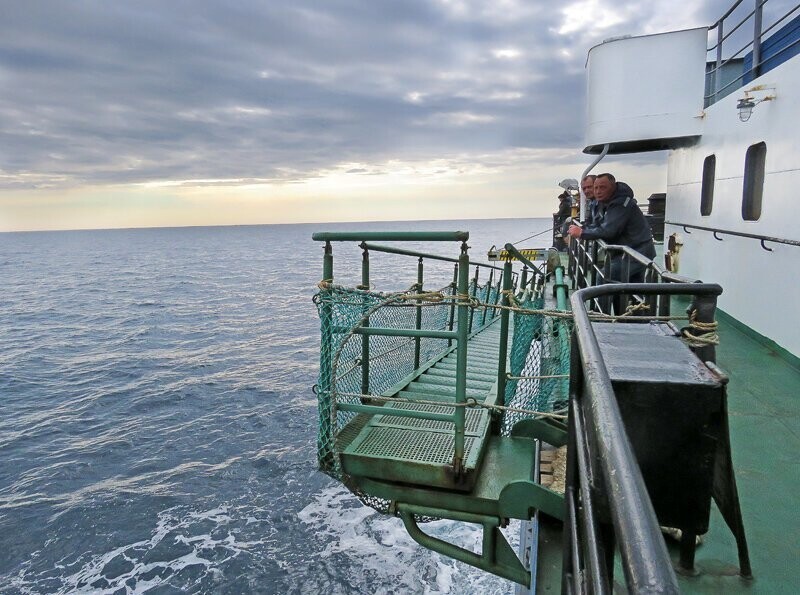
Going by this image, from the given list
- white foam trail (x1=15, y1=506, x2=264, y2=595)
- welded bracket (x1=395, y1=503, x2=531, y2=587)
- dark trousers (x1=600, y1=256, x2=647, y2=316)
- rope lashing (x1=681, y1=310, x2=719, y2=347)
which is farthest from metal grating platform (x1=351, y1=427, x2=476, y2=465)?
white foam trail (x1=15, y1=506, x2=264, y2=595)

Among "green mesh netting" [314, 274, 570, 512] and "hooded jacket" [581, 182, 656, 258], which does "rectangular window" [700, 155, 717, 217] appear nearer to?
"hooded jacket" [581, 182, 656, 258]

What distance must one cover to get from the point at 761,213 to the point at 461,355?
16.1 feet

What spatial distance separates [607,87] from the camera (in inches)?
385

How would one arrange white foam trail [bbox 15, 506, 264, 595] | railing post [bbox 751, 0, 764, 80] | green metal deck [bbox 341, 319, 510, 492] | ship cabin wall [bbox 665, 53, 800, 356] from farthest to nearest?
1. white foam trail [bbox 15, 506, 264, 595]
2. railing post [bbox 751, 0, 764, 80]
3. ship cabin wall [bbox 665, 53, 800, 356]
4. green metal deck [bbox 341, 319, 510, 492]

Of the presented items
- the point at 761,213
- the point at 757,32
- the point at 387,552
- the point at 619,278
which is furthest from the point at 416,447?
the point at 757,32

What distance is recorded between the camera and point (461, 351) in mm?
A: 3480

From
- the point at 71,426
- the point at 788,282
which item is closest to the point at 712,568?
the point at 788,282

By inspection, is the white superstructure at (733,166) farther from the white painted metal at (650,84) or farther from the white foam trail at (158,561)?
the white foam trail at (158,561)

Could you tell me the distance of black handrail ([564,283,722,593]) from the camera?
0.77m

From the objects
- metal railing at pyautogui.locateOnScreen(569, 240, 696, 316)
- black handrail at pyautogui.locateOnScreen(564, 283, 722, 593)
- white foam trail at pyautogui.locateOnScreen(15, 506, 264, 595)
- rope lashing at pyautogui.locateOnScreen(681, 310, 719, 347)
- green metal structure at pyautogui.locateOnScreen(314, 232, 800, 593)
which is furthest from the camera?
white foam trail at pyautogui.locateOnScreen(15, 506, 264, 595)

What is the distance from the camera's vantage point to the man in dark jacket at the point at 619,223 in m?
6.20

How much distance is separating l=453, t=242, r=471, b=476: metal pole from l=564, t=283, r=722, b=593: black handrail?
128cm

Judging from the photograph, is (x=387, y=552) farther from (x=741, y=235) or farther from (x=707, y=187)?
(x=707, y=187)

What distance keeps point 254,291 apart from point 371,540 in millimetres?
35677
